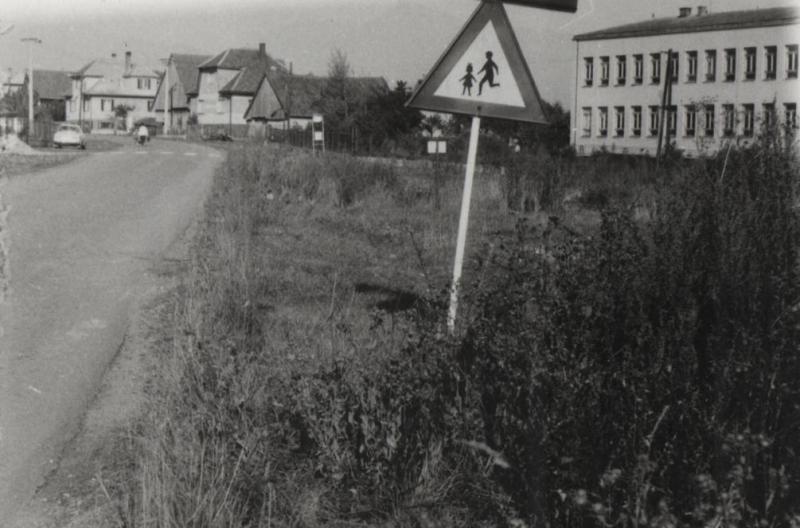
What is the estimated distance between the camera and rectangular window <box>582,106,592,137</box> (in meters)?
80.7

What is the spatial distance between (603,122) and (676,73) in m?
8.18

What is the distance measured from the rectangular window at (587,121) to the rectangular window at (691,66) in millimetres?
9801

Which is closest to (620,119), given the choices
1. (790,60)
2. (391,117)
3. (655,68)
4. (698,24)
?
(655,68)

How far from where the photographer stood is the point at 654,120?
75.9 meters

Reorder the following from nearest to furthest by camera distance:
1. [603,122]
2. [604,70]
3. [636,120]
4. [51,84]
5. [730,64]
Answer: [730,64], [636,120], [603,122], [604,70], [51,84]

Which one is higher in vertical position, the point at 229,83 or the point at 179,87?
the point at 179,87

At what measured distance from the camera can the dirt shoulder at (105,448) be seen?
412 centimetres

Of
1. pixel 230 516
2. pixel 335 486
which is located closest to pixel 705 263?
pixel 335 486

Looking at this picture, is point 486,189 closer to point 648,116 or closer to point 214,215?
point 214,215

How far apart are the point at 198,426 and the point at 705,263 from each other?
88.5 inches

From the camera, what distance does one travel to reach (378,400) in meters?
4.17

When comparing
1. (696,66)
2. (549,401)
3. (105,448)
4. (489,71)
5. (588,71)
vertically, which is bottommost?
(105,448)

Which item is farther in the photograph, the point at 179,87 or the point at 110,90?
the point at 110,90

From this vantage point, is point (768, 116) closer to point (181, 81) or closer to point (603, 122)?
point (603, 122)
